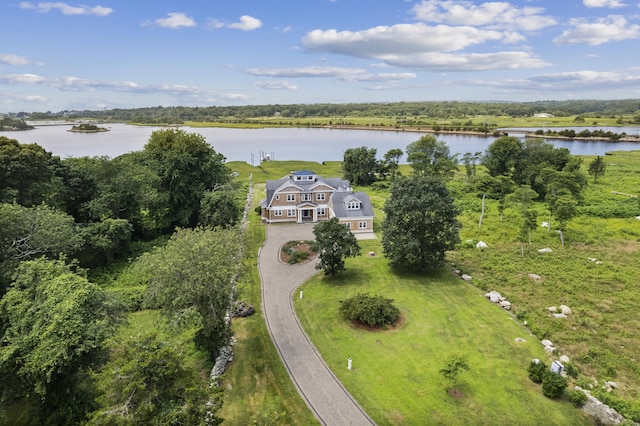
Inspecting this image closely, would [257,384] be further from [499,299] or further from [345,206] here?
[345,206]

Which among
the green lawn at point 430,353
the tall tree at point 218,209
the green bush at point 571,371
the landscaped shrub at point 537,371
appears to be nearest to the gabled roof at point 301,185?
the tall tree at point 218,209

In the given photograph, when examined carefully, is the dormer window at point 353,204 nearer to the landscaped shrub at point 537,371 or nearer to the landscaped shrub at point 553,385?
the landscaped shrub at point 537,371

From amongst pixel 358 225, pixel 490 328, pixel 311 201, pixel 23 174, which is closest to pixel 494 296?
pixel 490 328

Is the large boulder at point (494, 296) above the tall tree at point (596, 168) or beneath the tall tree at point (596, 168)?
beneath

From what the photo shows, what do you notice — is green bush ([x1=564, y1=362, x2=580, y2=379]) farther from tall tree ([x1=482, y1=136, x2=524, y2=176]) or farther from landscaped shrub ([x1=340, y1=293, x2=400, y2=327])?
tall tree ([x1=482, y1=136, x2=524, y2=176])

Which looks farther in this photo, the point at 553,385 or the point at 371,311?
the point at 371,311

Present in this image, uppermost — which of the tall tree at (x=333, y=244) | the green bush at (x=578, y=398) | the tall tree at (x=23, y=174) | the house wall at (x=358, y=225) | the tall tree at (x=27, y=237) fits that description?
the tall tree at (x=23, y=174)

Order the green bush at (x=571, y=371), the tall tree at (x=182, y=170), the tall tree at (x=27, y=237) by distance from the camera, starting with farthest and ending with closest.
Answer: the tall tree at (x=182, y=170) < the tall tree at (x=27, y=237) < the green bush at (x=571, y=371)
